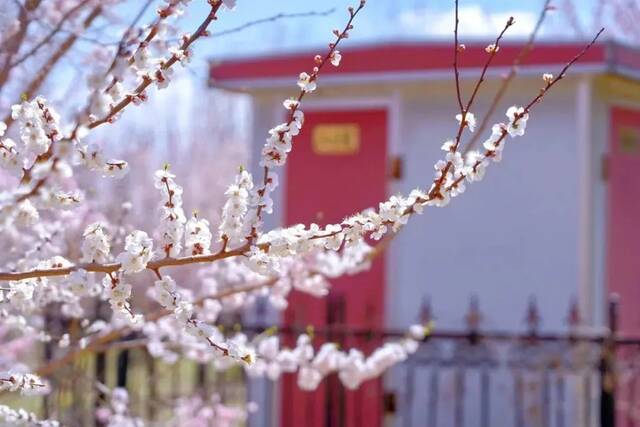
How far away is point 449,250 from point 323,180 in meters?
0.88

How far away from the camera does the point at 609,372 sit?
5.86 meters

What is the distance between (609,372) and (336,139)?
2233 millimetres

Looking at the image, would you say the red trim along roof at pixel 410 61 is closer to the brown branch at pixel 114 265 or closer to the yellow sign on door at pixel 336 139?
the yellow sign on door at pixel 336 139

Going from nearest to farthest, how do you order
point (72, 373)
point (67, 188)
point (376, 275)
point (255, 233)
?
point (255, 233)
point (67, 188)
point (72, 373)
point (376, 275)

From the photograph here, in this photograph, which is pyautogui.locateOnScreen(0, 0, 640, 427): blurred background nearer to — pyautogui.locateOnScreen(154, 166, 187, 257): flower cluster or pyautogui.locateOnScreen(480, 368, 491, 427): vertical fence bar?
pyautogui.locateOnScreen(480, 368, 491, 427): vertical fence bar

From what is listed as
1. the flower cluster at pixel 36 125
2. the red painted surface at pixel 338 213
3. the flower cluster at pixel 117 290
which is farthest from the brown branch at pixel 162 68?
the red painted surface at pixel 338 213

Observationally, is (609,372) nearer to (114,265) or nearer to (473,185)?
(473,185)

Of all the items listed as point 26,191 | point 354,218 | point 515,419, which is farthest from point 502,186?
point 26,191

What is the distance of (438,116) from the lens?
6.95 m

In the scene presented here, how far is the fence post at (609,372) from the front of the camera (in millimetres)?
5773

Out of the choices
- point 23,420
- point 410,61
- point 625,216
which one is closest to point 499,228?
point 625,216

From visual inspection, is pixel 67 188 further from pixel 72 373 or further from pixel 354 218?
pixel 354 218

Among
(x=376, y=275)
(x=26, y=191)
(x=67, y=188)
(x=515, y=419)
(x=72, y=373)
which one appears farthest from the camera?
(x=376, y=275)

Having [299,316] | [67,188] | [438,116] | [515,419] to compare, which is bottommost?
[515,419]
